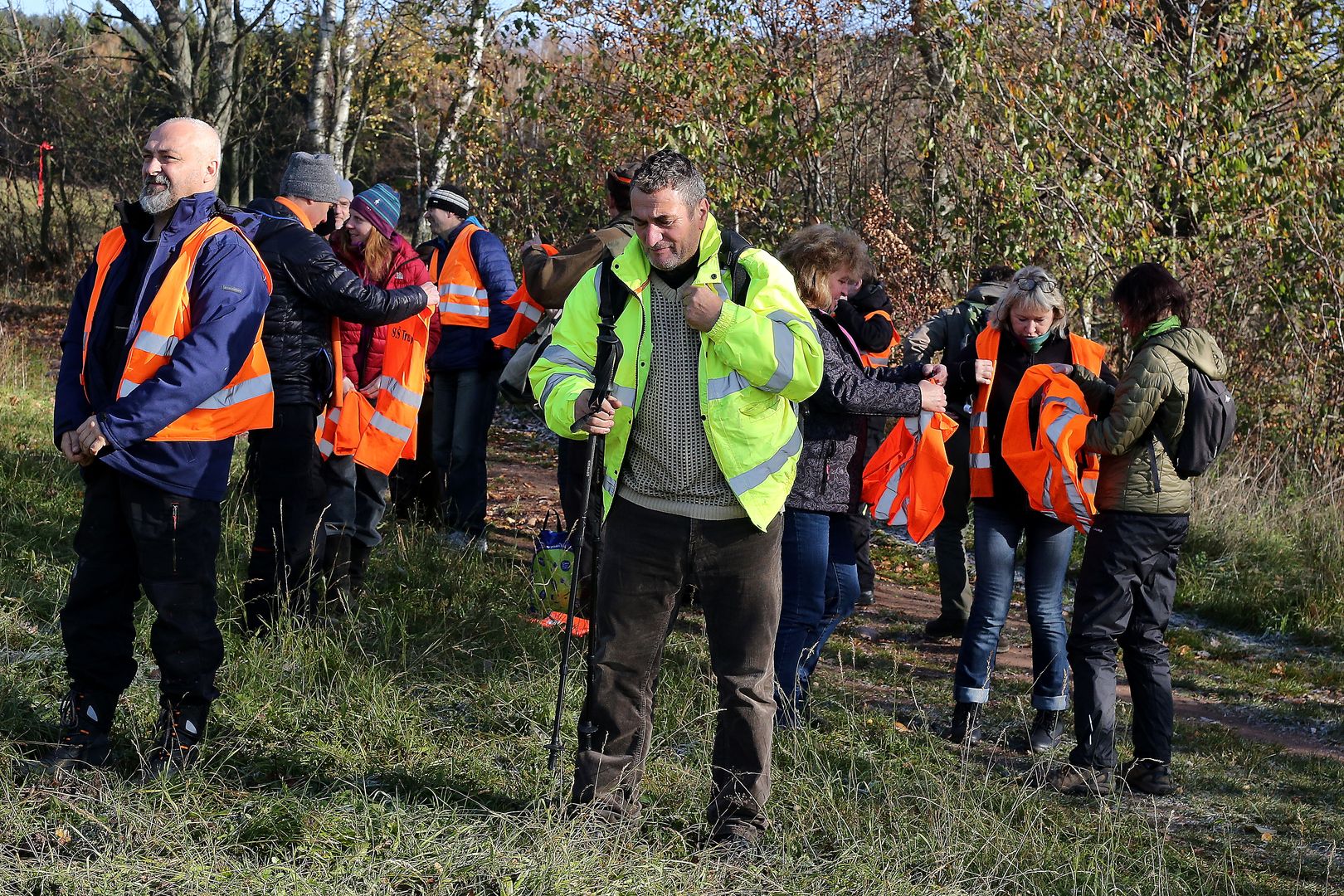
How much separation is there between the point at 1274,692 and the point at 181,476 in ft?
18.1

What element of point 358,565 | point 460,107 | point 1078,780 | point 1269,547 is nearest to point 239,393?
point 358,565

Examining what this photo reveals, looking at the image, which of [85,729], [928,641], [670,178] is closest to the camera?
[670,178]

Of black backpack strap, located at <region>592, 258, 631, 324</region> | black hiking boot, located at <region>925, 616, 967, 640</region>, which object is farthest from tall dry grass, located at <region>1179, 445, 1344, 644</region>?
black backpack strap, located at <region>592, 258, 631, 324</region>

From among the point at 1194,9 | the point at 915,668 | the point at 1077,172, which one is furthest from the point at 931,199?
the point at 915,668

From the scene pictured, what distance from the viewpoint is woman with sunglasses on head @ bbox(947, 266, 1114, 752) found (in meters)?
5.63

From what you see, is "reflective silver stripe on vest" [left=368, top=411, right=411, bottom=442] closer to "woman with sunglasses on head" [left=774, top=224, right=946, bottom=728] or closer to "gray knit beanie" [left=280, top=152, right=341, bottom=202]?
"gray knit beanie" [left=280, top=152, right=341, bottom=202]

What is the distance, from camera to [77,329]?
4402 millimetres

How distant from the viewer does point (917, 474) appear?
5984 mm

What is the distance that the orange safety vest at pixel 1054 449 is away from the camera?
5371mm

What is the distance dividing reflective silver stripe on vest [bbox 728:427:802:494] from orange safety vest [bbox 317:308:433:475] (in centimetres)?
262

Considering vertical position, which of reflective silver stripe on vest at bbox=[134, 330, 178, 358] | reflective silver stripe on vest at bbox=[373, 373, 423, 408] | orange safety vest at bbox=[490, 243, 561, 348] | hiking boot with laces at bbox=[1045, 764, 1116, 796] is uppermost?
orange safety vest at bbox=[490, 243, 561, 348]

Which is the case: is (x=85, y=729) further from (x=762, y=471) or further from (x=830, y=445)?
(x=830, y=445)

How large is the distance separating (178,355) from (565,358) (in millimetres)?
1272

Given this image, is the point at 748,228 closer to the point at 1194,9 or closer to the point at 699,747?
the point at 1194,9
